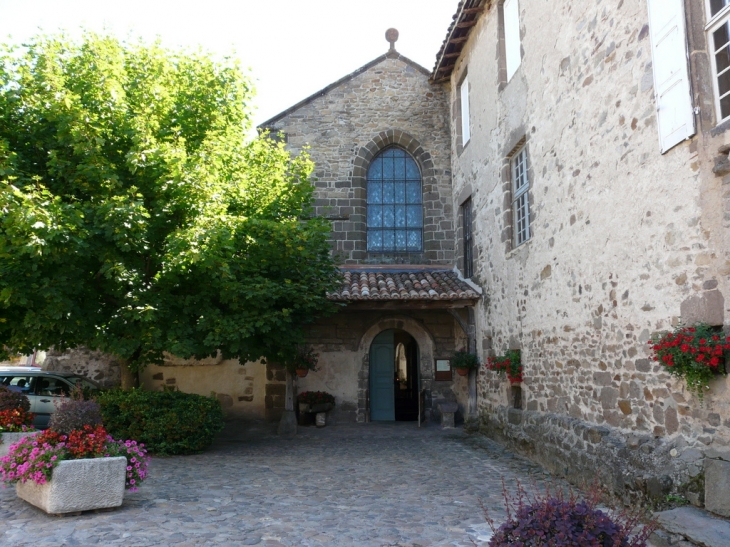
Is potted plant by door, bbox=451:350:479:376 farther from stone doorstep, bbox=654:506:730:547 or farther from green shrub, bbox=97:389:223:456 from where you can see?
stone doorstep, bbox=654:506:730:547

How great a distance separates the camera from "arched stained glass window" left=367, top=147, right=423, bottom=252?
14.2 metres

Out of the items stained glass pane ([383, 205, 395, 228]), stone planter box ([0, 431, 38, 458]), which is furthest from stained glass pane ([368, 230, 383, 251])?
stone planter box ([0, 431, 38, 458])

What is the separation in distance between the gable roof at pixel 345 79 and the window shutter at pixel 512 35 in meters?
4.36

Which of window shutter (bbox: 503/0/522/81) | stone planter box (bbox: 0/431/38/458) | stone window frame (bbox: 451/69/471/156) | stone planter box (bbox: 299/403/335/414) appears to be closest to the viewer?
stone planter box (bbox: 0/431/38/458)

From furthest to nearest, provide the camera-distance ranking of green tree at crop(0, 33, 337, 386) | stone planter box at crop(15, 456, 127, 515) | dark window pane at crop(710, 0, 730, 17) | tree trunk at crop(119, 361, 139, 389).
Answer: tree trunk at crop(119, 361, 139, 389) → green tree at crop(0, 33, 337, 386) → stone planter box at crop(15, 456, 127, 515) → dark window pane at crop(710, 0, 730, 17)

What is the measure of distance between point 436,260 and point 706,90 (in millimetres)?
9025

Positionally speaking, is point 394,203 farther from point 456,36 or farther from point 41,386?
point 41,386

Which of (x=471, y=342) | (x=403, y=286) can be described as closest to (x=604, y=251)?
(x=471, y=342)

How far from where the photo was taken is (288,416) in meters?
11.9

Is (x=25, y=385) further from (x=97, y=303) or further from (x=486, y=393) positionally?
(x=486, y=393)

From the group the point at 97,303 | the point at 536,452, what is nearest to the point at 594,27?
the point at 536,452

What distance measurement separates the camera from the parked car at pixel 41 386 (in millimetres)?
11328

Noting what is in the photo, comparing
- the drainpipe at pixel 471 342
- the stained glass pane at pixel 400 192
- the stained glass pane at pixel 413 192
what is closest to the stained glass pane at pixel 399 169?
the stained glass pane at pixel 400 192

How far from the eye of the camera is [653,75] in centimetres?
569
